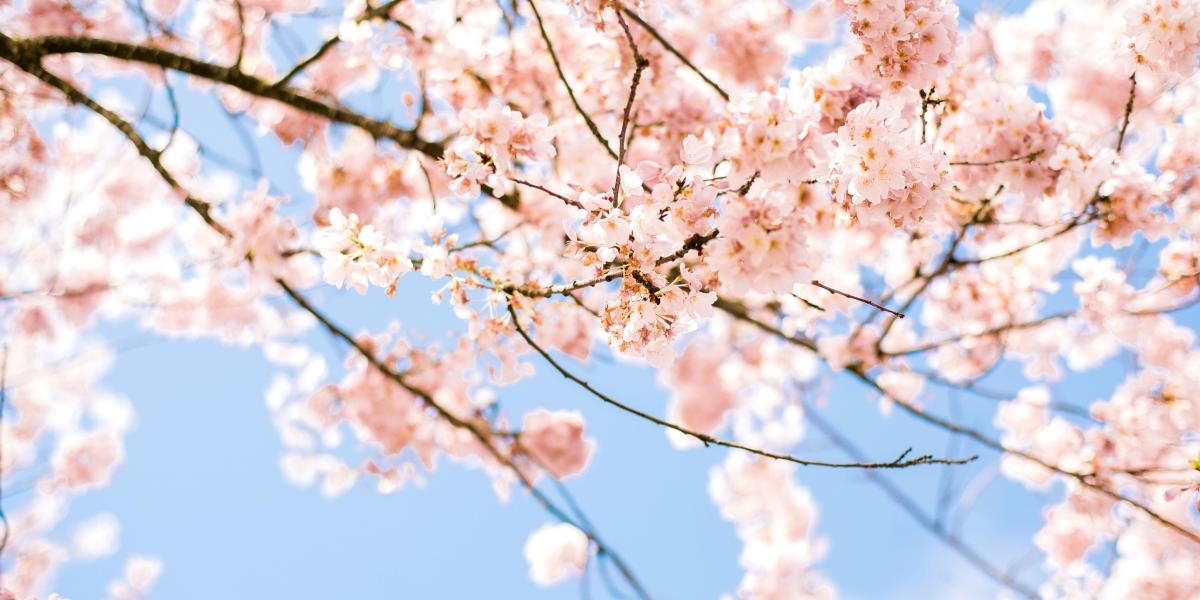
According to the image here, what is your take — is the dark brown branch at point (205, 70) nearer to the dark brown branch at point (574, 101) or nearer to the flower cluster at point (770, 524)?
the dark brown branch at point (574, 101)

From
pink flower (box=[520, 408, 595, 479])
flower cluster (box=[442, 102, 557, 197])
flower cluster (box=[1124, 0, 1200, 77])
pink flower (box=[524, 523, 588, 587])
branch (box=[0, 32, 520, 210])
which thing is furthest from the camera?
pink flower (box=[524, 523, 588, 587])

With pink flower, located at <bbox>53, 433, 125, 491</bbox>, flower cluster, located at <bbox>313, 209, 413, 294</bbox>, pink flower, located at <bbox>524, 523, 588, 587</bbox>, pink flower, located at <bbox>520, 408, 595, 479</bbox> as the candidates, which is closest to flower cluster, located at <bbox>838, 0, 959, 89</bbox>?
flower cluster, located at <bbox>313, 209, 413, 294</bbox>

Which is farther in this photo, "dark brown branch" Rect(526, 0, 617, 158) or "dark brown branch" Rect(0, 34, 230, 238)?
"dark brown branch" Rect(0, 34, 230, 238)

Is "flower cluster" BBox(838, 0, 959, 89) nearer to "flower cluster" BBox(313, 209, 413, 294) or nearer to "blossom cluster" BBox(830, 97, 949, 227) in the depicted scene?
"blossom cluster" BBox(830, 97, 949, 227)

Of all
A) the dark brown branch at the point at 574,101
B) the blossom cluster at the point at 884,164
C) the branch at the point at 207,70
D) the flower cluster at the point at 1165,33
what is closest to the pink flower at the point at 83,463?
the branch at the point at 207,70

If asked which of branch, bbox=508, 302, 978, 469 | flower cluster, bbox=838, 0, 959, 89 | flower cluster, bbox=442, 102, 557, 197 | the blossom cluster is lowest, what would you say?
branch, bbox=508, 302, 978, 469

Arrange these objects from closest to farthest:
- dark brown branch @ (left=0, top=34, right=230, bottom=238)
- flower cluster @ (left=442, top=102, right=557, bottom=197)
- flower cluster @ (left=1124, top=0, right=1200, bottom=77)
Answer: flower cluster @ (left=442, top=102, right=557, bottom=197), flower cluster @ (left=1124, top=0, right=1200, bottom=77), dark brown branch @ (left=0, top=34, right=230, bottom=238)

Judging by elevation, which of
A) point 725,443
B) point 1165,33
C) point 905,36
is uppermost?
point 1165,33

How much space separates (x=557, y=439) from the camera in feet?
15.0

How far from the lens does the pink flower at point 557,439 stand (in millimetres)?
4574

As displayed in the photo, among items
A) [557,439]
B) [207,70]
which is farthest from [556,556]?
[207,70]

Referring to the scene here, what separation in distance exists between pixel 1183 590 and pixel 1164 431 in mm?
1406

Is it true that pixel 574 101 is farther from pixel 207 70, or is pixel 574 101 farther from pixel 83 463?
Answer: pixel 83 463

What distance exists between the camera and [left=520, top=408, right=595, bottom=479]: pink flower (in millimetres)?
4574
